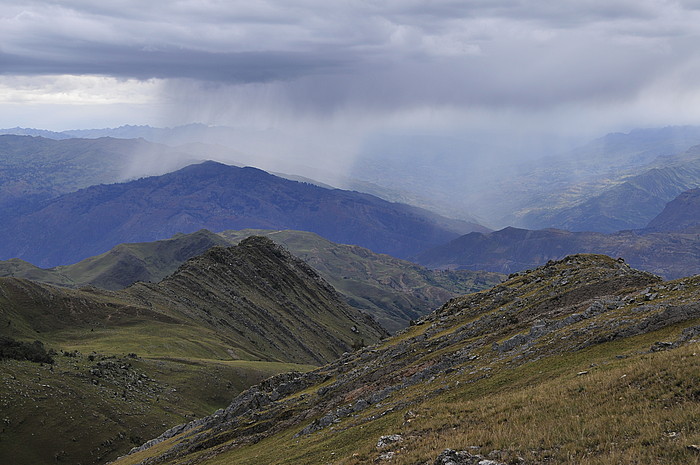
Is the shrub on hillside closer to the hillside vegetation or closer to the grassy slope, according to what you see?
the hillside vegetation

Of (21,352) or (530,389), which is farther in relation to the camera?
(21,352)

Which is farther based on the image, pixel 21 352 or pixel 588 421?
pixel 21 352

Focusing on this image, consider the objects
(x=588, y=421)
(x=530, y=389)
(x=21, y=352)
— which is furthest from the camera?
(x=21, y=352)

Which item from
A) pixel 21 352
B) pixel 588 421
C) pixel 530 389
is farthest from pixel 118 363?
pixel 588 421

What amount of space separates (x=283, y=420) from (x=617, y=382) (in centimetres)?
3678

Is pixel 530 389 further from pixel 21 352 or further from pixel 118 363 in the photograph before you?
pixel 21 352

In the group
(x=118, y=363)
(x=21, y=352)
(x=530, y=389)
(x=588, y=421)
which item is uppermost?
(x=588, y=421)

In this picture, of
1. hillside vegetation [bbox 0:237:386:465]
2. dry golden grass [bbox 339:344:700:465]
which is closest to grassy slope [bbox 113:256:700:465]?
dry golden grass [bbox 339:344:700:465]

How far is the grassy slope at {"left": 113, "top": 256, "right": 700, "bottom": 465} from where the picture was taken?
82.1 ft

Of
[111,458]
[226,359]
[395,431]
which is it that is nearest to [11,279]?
[226,359]

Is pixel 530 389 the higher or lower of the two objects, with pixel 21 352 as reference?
higher

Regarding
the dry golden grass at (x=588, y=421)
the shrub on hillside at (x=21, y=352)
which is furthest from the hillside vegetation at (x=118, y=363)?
the dry golden grass at (x=588, y=421)

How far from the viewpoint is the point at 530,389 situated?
114ft

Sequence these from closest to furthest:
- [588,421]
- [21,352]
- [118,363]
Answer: [588,421], [21,352], [118,363]
